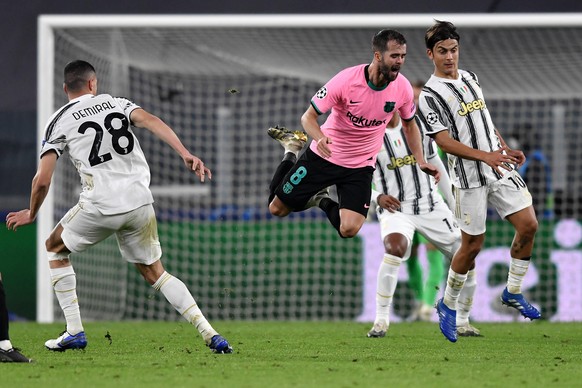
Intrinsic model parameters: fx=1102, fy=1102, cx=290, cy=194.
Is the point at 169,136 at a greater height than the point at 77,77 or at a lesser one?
lesser

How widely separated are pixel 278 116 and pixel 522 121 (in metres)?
3.24

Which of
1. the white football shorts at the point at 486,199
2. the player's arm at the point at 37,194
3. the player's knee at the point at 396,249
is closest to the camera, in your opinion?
the player's arm at the point at 37,194

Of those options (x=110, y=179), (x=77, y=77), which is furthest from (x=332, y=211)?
(x=77, y=77)

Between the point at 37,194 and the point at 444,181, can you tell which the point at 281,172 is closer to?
the point at 444,181

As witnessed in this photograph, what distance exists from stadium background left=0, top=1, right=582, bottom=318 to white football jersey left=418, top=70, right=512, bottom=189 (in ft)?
24.3

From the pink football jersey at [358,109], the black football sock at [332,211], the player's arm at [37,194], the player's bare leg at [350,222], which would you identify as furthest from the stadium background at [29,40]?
the player's arm at [37,194]

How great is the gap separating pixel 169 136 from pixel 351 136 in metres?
2.06

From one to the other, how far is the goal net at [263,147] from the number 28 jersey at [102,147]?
5198 mm

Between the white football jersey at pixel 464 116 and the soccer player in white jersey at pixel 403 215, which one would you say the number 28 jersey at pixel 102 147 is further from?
the soccer player in white jersey at pixel 403 215

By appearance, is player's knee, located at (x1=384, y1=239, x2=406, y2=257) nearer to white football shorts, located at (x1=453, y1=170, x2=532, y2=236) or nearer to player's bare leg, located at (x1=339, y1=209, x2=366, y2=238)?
player's bare leg, located at (x1=339, y1=209, x2=366, y2=238)

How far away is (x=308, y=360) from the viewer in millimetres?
6816

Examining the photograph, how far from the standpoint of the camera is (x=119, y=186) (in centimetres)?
695

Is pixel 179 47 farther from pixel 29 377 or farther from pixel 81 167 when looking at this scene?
pixel 29 377

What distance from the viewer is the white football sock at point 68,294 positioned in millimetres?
7281
